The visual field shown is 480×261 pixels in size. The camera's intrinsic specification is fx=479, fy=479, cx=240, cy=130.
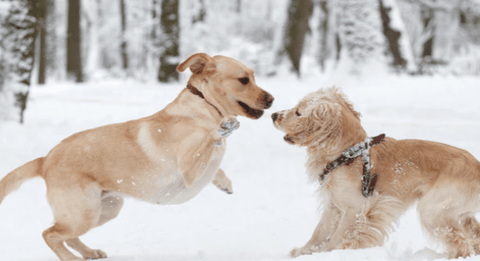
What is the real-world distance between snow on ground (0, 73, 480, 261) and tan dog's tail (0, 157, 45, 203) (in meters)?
0.65

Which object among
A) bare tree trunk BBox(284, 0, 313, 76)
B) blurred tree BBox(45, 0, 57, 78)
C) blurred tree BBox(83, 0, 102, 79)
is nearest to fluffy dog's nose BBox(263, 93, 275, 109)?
bare tree trunk BBox(284, 0, 313, 76)

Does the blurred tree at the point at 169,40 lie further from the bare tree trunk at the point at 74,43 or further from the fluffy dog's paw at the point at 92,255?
the fluffy dog's paw at the point at 92,255

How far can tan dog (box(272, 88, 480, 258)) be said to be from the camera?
12.2ft

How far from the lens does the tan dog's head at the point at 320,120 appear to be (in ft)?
13.1

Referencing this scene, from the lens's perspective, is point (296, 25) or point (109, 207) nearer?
point (109, 207)

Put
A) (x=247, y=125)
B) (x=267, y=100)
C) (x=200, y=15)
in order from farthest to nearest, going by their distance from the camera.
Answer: (x=200, y=15), (x=247, y=125), (x=267, y=100)

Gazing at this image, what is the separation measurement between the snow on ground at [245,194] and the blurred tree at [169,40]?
2.10 metres

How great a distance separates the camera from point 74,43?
23.6 meters

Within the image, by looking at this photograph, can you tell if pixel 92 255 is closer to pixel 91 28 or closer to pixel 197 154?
pixel 197 154

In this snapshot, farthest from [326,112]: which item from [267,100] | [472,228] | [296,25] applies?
[296,25]

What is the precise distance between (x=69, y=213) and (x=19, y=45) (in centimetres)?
613

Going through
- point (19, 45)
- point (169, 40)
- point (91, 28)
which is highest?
point (19, 45)

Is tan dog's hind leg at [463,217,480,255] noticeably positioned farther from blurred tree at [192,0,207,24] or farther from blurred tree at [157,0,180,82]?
blurred tree at [192,0,207,24]

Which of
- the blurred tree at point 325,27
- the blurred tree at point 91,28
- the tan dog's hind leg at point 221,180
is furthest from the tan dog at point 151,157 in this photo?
the blurred tree at point 325,27
